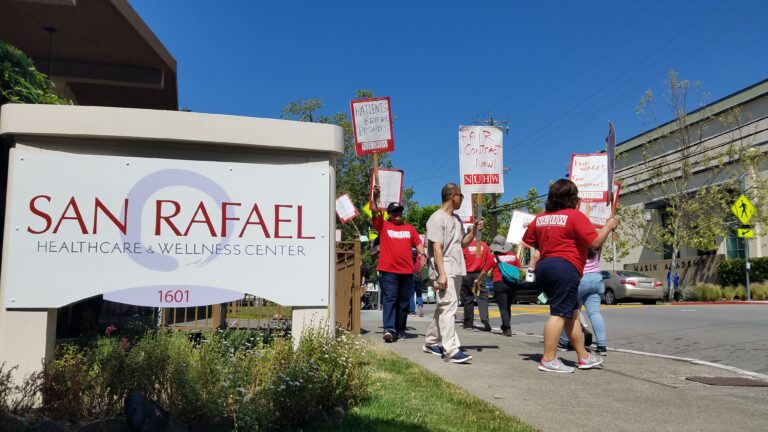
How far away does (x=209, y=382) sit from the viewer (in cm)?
363

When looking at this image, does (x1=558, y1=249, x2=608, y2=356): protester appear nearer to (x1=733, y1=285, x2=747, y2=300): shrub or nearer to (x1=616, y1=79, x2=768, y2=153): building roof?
(x1=733, y1=285, x2=747, y2=300): shrub

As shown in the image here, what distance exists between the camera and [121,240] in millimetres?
4090

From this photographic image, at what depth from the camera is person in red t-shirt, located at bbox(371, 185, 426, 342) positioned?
8.16 metres

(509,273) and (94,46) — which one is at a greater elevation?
(94,46)

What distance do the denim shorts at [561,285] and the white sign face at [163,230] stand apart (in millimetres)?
Result: 2533

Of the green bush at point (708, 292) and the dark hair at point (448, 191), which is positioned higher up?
the dark hair at point (448, 191)

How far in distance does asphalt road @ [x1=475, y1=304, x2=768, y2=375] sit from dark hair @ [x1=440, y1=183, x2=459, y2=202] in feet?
12.5

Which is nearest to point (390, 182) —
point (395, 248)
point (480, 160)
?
point (395, 248)

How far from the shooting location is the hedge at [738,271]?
2494 cm

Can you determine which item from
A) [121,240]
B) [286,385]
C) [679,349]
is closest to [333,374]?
[286,385]

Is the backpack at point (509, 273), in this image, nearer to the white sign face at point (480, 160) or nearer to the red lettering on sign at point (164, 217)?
the white sign face at point (480, 160)

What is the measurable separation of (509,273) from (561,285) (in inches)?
161

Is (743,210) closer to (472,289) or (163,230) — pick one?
(472,289)

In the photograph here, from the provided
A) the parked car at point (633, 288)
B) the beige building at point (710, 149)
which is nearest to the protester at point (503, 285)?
the parked car at point (633, 288)
